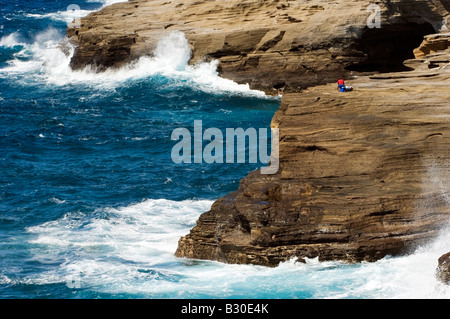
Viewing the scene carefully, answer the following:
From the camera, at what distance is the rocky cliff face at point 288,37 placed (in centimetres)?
3419

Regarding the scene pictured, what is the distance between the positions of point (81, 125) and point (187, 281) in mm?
16557

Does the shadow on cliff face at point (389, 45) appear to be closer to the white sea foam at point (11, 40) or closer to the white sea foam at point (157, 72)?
the white sea foam at point (157, 72)

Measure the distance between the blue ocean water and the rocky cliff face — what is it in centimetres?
88

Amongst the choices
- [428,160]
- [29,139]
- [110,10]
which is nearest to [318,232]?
[428,160]

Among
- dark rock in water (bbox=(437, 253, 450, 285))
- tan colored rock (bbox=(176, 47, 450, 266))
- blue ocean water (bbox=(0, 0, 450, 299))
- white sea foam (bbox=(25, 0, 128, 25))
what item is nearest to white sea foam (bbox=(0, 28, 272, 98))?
blue ocean water (bbox=(0, 0, 450, 299))

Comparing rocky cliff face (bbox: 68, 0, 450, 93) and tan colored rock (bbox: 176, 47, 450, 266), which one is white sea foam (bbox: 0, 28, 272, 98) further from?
tan colored rock (bbox: 176, 47, 450, 266)

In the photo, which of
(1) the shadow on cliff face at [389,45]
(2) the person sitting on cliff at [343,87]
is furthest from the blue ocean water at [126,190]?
(1) the shadow on cliff face at [389,45]

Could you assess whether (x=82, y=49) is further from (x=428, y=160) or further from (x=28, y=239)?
(x=428, y=160)

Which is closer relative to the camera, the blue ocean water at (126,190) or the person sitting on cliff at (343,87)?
the blue ocean water at (126,190)

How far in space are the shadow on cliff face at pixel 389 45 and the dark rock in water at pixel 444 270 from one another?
19.5m

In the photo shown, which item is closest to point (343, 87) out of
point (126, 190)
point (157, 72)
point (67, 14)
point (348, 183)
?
point (348, 183)

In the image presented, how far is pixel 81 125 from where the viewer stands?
32844mm
